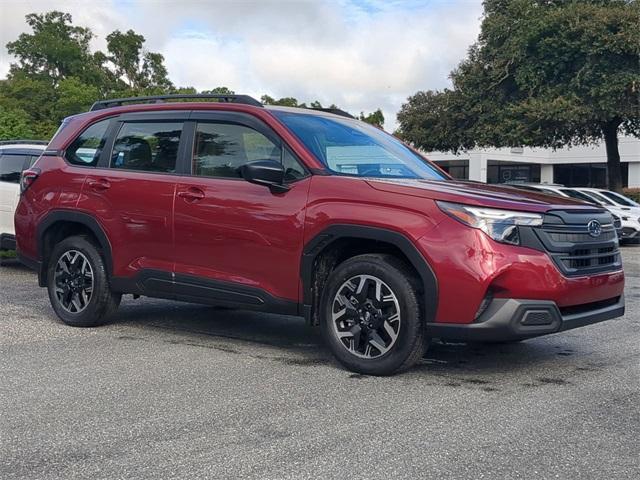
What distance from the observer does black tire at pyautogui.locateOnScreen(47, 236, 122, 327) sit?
6984 mm

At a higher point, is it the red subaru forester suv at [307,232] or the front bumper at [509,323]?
the red subaru forester suv at [307,232]

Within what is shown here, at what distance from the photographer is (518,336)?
16.8ft

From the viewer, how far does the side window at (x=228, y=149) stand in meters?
6.13

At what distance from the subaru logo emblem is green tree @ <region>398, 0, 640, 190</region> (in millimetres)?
20642

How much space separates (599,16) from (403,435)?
2424cm

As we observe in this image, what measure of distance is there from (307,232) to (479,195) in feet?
4.16

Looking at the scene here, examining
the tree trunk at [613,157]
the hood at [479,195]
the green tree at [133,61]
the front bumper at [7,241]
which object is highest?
the green tree at [133,61]

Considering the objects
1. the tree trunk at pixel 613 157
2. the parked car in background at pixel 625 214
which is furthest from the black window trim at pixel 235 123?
the tree trunk at pixel 613 157

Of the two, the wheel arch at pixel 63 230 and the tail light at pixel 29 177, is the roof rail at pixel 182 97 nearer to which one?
the tail light at pixel 29 177

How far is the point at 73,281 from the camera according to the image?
23.7ft

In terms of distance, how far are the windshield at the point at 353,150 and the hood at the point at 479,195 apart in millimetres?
370

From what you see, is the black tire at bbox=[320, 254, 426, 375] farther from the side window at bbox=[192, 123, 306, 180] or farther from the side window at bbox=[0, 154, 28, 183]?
the side window at bbox=[0, 154, 28, 183]

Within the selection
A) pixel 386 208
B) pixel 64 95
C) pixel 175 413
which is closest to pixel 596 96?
pixel 386 208

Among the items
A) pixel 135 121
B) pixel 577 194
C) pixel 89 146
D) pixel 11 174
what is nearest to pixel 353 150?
pixel 135 121
